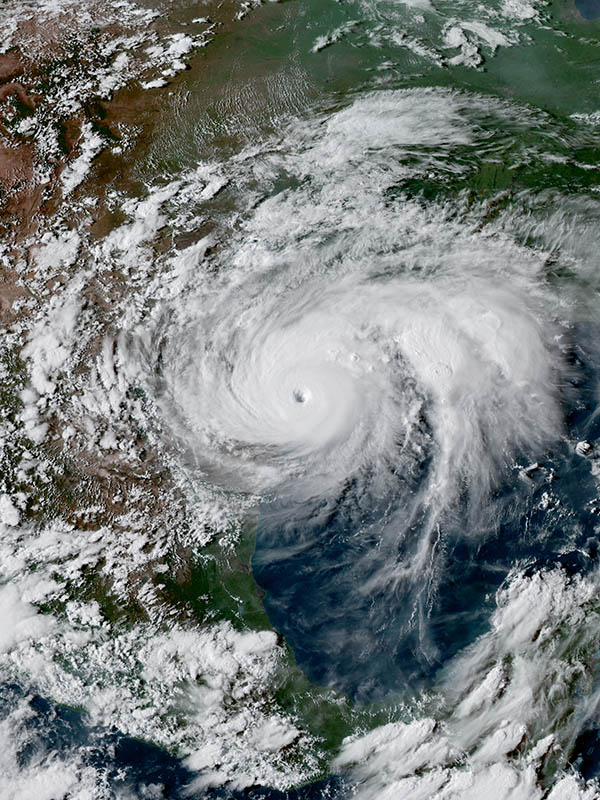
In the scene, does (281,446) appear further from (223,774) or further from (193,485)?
(223,774)

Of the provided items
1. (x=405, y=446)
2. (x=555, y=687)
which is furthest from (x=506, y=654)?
(x=405, y=446)

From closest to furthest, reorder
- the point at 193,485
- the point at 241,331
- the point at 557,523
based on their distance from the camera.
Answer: the point at 557,523 < the point at 193,485 < the point at 241,331

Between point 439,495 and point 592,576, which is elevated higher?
point 439,495

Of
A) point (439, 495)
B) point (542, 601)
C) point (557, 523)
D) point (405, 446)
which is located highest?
point (405, 446)

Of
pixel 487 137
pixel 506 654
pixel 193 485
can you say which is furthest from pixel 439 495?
pixel 487 137

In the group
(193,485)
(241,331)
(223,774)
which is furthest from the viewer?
(241,331)

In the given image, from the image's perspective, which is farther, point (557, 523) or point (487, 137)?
point (487, 137)

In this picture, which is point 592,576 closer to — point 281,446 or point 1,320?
point 281,446
